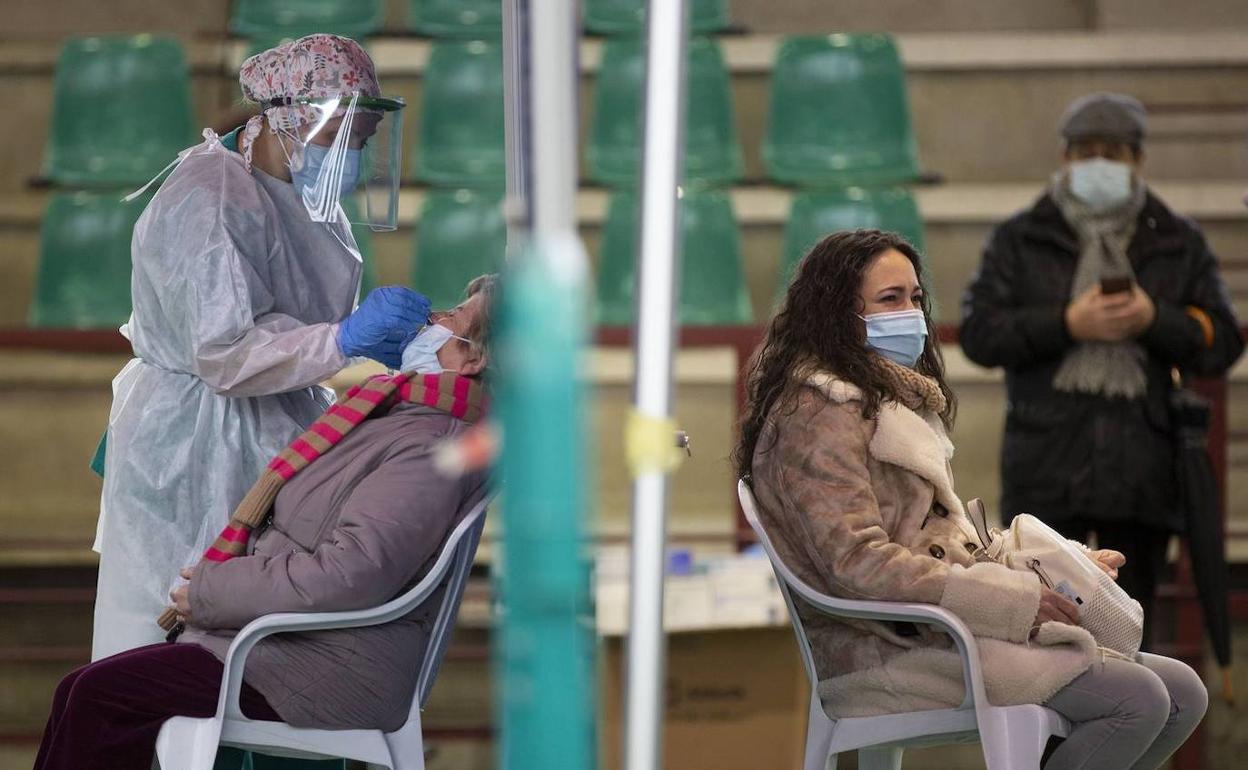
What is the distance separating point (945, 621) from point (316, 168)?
1144 mm

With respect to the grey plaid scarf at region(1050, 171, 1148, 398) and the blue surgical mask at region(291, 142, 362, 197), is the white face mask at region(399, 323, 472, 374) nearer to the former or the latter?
the blue surgical mask at region(291, 142, 362, 197)

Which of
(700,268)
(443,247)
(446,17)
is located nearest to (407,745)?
(443,247)

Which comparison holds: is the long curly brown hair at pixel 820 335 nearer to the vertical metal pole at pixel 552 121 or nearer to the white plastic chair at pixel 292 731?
the white plastic chair at pixel 292 731

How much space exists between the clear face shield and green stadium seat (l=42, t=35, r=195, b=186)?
303 cm

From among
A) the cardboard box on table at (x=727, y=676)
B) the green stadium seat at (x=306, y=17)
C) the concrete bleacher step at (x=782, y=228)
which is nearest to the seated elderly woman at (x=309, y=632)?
the cardboard box on table at (x=727, y=676)

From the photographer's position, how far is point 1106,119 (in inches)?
155

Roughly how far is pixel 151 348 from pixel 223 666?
57 centimetres

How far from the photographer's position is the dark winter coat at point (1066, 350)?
12.5ft

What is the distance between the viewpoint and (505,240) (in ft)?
5.28

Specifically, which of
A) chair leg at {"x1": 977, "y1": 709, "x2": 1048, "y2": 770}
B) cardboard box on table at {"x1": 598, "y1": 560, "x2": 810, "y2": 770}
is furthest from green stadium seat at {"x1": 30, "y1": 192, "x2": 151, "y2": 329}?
chair leg at {"x1": 977, "y1": 709, "x2": 1048, "y2": 770}

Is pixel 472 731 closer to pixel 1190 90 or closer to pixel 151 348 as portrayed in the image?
pixel 151 348

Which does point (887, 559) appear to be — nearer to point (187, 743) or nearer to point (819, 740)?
point (819, 740)

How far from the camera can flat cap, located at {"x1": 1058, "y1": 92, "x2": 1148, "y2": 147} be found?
3.92 metres

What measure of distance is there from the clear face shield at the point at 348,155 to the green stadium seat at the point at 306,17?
320cm
